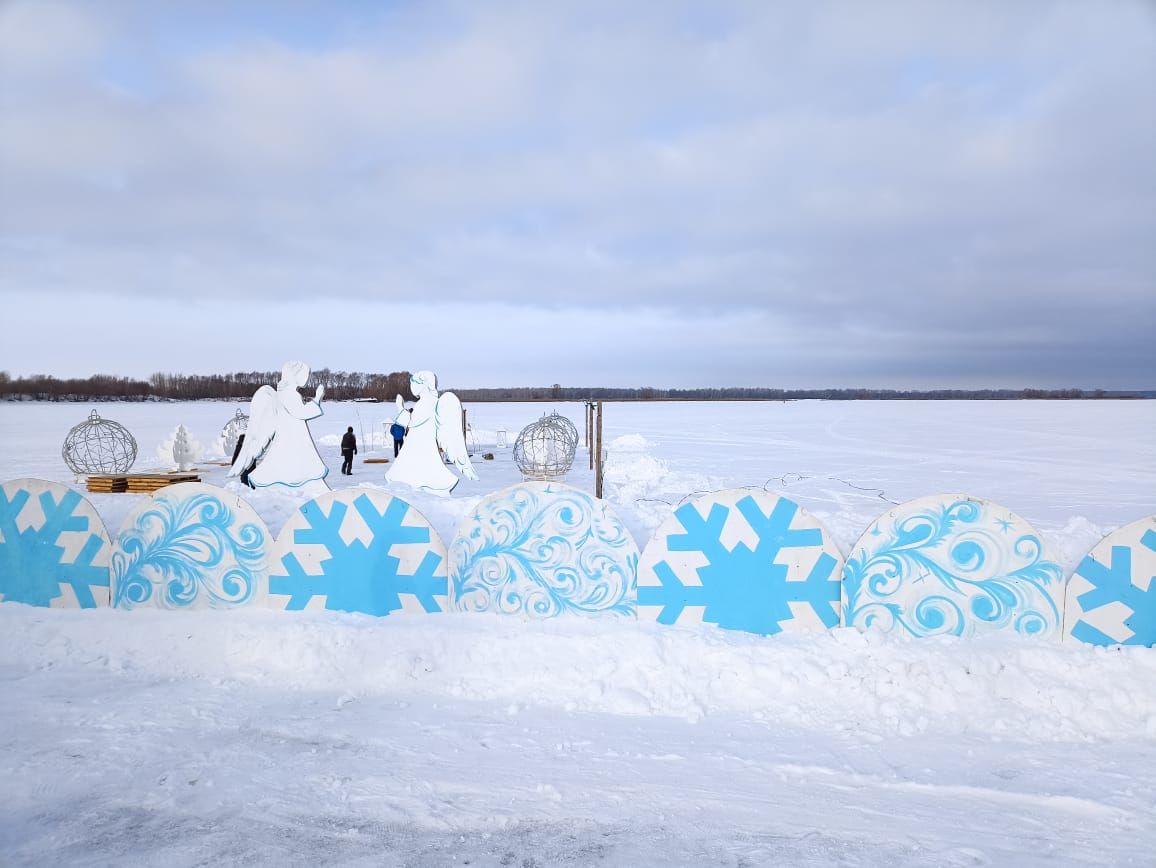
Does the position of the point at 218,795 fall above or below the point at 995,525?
below

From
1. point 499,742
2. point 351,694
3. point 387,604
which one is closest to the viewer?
point 499,742

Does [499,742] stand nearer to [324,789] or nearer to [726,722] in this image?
[324,789]

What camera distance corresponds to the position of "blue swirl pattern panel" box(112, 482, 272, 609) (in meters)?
6.11

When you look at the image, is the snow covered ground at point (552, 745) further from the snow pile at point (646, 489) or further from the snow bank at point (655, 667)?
the snow pile at point (646, 489)

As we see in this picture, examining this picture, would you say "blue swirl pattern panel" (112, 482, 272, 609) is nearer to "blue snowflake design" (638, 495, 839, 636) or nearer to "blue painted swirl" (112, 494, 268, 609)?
"blue painted swirl" (112, 494, 268, 609)

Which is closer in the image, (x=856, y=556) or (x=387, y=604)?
(x=856, y=556)

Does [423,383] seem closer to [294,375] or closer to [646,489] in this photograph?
[294,375]

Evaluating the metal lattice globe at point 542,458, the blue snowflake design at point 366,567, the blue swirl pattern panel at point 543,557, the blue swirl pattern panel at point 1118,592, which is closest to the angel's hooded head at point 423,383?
the metal lattice globe at point 542,458

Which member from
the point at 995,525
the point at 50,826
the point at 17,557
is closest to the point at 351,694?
the point at 50,826

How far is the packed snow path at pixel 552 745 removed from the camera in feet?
11.2

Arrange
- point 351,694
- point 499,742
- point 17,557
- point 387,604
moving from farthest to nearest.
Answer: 1. point 17,557
2. point 387,604
3. point 351,694
4. point 499,742

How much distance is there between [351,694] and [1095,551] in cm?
545

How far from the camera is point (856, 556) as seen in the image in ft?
18.2

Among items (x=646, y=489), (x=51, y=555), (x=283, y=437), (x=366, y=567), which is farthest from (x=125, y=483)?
(x=646, y=489)
